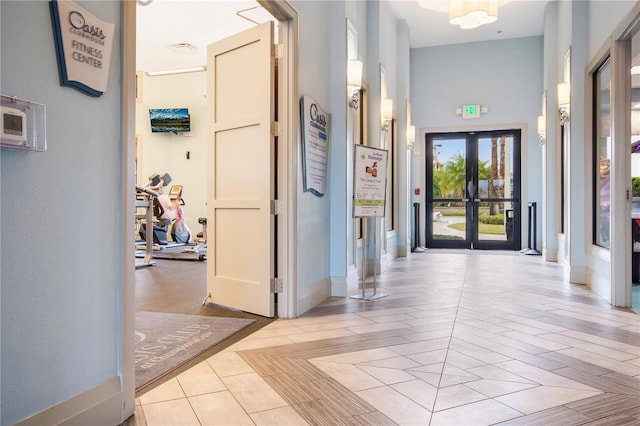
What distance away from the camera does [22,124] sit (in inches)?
56.3

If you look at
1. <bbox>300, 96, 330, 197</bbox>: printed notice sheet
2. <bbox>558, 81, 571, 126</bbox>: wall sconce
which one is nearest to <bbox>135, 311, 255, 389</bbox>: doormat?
<bbox>300, 96, 330, 197</bbox>: printed notice sheet

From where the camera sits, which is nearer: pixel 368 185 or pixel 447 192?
pixel 368 185

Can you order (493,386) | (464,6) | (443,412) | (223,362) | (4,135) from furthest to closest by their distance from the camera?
(464,6) < (223,362) < (493,386) < (443,412) < (4,135)

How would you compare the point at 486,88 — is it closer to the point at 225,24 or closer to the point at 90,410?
the point at 225,24

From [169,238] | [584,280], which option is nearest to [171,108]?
[169,238]

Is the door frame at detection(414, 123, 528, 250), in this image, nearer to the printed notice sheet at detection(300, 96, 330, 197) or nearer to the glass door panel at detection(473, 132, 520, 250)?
the glass door panel at detection(473, 132, 520, 250)

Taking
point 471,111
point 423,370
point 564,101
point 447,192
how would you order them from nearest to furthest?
point 423,370
point 564,101
point 471,111
point 447,192

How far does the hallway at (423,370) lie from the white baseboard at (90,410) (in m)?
0.11

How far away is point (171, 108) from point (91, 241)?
1011cm

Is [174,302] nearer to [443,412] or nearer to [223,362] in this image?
[223,362]

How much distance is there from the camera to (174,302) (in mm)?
4207

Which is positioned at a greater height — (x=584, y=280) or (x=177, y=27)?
(x=177, y=27)

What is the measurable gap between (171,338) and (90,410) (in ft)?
4.50

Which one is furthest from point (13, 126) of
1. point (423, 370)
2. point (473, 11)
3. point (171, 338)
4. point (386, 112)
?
point (473, 11)
